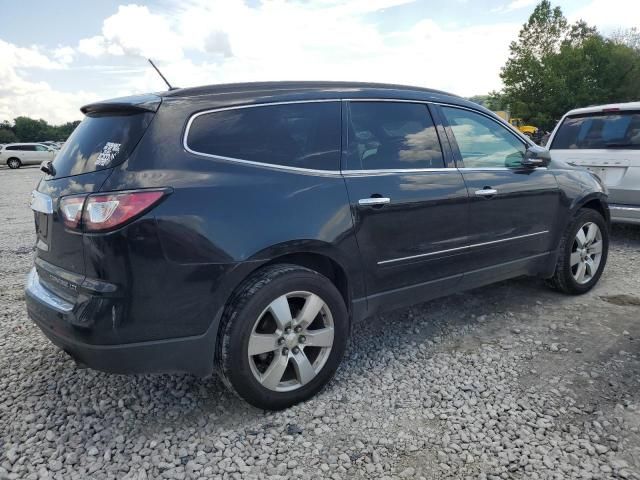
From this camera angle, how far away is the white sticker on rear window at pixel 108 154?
2.48 m

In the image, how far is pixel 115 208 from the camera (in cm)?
232

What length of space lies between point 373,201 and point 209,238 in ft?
3.46

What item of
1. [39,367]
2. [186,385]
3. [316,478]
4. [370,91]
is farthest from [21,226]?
[316,478]

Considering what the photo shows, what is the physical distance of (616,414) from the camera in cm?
271

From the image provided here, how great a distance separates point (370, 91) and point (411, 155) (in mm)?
497

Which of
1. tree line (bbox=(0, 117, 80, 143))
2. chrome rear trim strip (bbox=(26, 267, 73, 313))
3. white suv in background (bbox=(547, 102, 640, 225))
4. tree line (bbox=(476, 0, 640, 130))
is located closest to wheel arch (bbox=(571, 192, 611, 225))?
white suv in background (bbox=(547, 102, 640, 225))

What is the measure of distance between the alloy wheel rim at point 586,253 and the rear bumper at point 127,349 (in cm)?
343

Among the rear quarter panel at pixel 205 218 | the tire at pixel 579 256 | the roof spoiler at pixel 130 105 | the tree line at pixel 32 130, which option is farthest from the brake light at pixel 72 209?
the tree line at pixel 32 130

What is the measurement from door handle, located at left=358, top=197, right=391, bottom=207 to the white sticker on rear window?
135cm

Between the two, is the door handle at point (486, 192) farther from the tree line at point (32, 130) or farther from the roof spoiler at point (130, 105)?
the tree line at point (32, 130)

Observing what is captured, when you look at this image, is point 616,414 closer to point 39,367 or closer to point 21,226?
point 39,367

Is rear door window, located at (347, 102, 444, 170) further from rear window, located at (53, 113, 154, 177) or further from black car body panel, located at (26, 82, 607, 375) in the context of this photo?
rear window, located at (53, 113, 154, 177)

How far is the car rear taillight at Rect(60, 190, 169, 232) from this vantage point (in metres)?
2.31

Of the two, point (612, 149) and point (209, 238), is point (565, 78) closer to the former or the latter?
point (612, 149)
